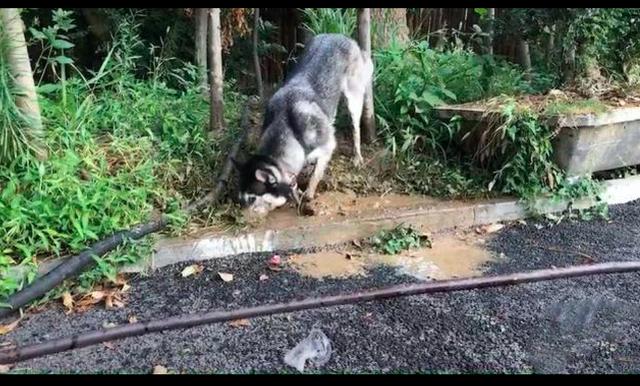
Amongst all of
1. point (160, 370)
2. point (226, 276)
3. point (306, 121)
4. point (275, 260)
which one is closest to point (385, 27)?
point (306, 121)

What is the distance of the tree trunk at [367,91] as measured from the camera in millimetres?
5336

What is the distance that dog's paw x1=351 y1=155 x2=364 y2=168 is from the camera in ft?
17.2

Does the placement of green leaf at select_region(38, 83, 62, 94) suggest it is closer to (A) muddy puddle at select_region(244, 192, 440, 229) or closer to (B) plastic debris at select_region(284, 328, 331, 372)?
(A) muddy puddle at select_region(244, 192, 440, 229)

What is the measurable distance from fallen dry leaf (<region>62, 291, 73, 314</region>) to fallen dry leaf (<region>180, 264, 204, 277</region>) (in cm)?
72

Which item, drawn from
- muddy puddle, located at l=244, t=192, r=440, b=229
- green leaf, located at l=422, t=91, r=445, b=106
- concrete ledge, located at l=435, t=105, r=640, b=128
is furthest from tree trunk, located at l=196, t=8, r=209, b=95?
concrete ledge, located at l=435, t=105, r=640, b=128

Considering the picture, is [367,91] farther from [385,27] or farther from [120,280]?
[120,280]

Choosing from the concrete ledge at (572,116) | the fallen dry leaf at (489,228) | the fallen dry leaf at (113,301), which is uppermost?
the concrete ledge at (572,116)

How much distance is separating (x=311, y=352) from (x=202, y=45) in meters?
3.60

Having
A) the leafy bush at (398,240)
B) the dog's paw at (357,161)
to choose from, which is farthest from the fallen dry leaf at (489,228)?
the dog's paw at (357,161)

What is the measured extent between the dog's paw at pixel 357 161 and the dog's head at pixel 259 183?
93 centimetres

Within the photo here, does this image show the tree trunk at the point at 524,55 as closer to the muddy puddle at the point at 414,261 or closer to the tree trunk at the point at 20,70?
the muddy puddle at the point at 414,261
